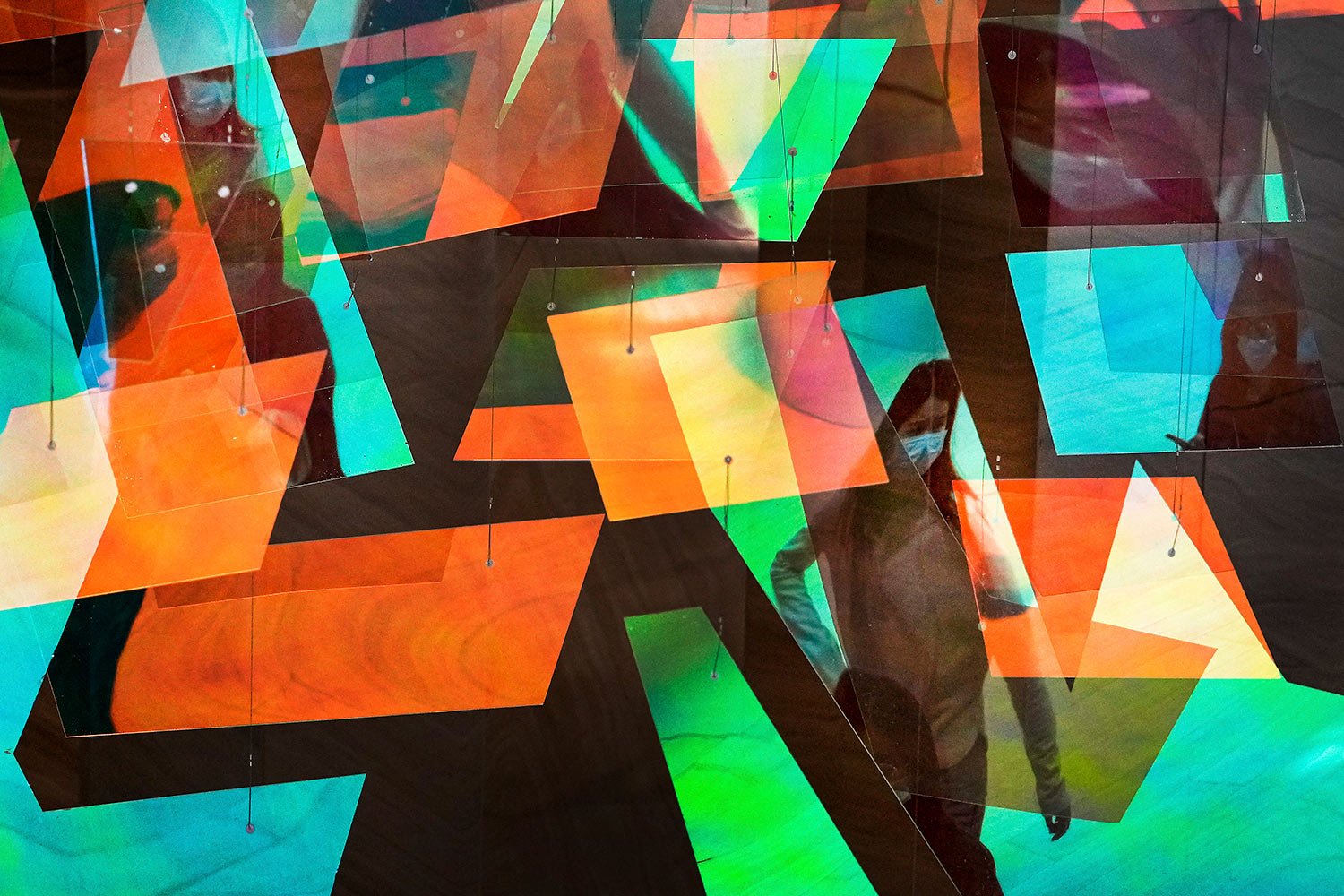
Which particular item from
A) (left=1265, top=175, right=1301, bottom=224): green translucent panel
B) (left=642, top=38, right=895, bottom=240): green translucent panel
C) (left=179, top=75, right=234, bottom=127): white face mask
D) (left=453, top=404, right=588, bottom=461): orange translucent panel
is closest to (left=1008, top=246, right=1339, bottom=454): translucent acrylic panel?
(left=1265, top=175, right=1301, bottom=224): green translucent panel

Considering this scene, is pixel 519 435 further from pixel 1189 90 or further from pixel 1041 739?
pixel 1189 90

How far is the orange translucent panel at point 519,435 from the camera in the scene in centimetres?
255

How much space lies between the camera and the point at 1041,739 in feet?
8.16

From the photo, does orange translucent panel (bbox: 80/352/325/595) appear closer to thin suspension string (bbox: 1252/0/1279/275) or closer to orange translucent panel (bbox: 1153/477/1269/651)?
orange translucent panel (bbox: 1153/477/1269/651)

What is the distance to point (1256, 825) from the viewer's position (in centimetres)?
246

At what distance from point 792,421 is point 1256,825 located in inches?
52.3

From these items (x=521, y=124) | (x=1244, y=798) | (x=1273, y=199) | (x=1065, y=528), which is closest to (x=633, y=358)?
(x=521, y=124)

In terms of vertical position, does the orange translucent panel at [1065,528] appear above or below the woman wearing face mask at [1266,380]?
below

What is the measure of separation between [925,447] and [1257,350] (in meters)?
0.74

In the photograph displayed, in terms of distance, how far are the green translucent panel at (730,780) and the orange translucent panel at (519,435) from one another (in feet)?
1.42

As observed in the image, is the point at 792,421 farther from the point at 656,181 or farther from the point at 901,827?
the point at 901,827

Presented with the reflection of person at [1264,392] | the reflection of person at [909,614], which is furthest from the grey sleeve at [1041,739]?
the reflection of person at [1264,392]

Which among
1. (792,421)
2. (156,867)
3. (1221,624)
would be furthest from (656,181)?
(156,867)

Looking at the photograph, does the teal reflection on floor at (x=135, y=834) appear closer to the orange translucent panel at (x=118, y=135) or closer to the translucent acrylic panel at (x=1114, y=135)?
the orange translucent panel at (x=118, y=135)
